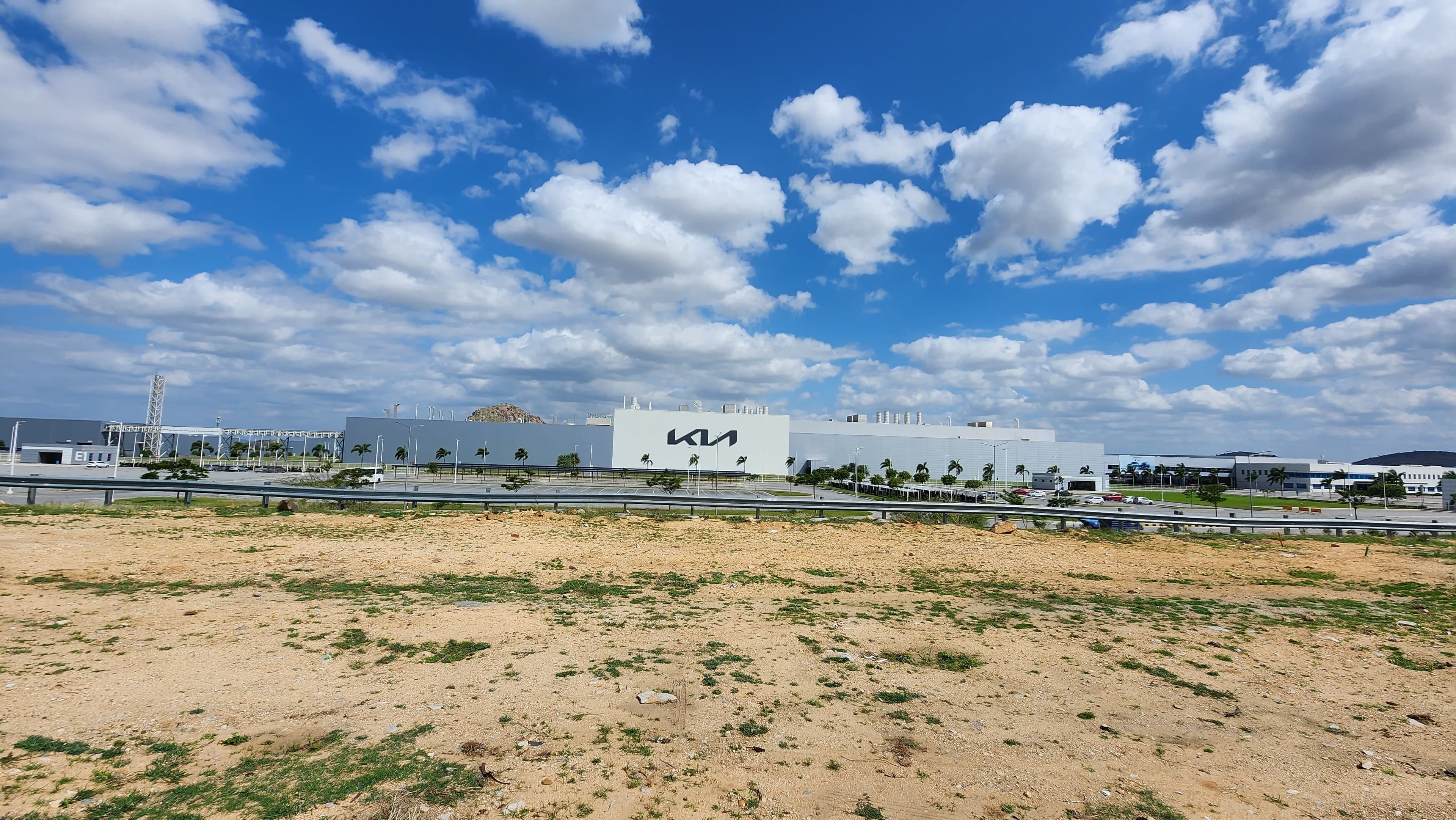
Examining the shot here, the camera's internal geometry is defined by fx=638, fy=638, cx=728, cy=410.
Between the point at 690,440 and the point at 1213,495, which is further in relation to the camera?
the point at 690,440

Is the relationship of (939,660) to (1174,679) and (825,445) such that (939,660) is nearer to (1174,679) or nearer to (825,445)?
(1174,679)

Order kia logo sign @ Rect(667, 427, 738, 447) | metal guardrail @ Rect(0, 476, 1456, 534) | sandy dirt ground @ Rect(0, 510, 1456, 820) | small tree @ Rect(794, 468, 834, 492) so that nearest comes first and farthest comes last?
sandy dirt ground @ Rect(0, 510, 1456, 820) < metal guardrail @ Rect(0, 476, 1456, 534) < small tree @ Rect(794, 468, 834, 492) < kia logo sign @ Rect(667, 427, 738, 447)

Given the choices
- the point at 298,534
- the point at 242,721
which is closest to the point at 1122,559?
the point at 242,721

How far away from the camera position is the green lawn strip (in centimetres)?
527

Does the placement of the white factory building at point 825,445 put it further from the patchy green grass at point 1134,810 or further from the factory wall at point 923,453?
the patchy green grass at point 1134,810

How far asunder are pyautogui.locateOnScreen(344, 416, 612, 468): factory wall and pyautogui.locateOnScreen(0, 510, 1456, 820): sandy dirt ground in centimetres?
9081

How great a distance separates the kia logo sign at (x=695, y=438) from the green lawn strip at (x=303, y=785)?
97.2m

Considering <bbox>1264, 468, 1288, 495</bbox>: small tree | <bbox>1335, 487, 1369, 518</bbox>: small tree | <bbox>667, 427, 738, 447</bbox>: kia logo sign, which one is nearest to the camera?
<bbox>1335, 487, 1369, 518</bbox>: small tree

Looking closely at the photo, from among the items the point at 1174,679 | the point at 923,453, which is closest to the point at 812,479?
the point at 923,453

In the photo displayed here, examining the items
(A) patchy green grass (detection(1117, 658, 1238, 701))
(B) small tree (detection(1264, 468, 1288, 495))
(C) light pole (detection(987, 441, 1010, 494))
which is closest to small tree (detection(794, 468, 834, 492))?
(C) light pole (detection(987, 441, 1010, 494))

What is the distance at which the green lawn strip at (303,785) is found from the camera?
17.3 ft

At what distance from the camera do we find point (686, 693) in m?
8.26

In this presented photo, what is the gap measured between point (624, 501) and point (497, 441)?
8426 centimetres

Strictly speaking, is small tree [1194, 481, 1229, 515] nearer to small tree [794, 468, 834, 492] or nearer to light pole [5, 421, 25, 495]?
small tree [794, 468, 834, 492]
